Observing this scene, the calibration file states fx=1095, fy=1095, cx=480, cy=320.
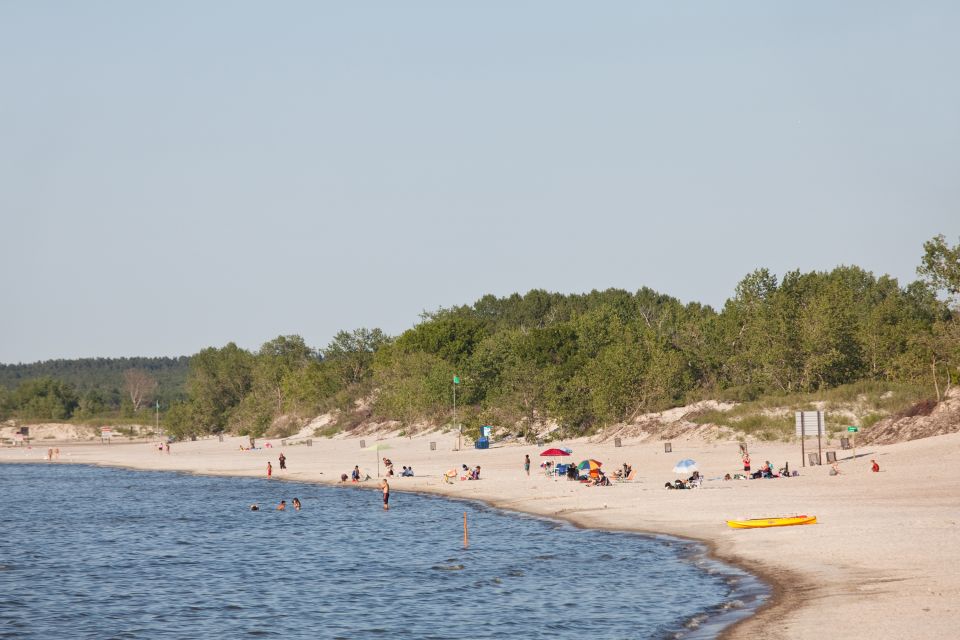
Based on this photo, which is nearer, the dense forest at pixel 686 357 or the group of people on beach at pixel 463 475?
the group of people on beach at pixel 463 475

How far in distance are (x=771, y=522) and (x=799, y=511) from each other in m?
3.99

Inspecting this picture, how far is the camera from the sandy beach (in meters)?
28.2

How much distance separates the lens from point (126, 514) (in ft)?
235

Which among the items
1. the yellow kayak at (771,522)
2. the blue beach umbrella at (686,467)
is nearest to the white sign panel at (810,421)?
the blue beach umbrella at (686,467)

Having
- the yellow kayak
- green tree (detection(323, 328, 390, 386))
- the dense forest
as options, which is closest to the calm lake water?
the yellow kayak

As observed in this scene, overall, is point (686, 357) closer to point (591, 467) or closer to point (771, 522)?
point (591, 467)

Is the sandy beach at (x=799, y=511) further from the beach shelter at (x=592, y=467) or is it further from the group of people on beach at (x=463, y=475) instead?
the beach shelter at (x=592, y=467)

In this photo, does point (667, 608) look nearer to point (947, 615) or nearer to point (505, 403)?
point (947, 615)

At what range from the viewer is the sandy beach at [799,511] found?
28.2m

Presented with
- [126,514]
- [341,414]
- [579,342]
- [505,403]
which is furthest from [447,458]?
[341,414]

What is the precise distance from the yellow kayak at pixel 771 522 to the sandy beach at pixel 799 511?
47cm

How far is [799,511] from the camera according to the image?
158ft

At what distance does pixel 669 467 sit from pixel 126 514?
36191 mm

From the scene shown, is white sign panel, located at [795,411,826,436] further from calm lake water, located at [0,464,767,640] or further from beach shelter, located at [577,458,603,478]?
calm lake water, located at [0,464,767,640]
